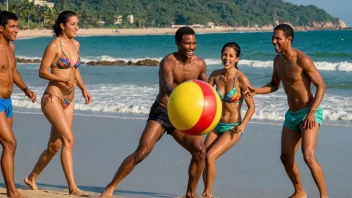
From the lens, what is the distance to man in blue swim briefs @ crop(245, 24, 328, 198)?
279 inches

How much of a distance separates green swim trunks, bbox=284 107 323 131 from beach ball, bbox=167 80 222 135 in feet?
3.40

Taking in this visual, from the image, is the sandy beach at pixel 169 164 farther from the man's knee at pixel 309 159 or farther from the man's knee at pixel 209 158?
the man's knee at pixel 309 159

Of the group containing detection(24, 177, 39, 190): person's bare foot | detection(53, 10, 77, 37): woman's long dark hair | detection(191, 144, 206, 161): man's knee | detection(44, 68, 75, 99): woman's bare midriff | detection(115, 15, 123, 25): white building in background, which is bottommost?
detection(115, 15, 123, 25): white building in background

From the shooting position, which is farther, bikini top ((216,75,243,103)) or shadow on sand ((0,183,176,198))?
shadow on sand ((0,183,176,198))

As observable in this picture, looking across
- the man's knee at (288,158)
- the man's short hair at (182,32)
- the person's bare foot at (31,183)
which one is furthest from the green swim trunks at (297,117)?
the person's bare foot at (31,183)

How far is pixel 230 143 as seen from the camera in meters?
7.68

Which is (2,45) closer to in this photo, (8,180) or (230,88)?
(8,180)

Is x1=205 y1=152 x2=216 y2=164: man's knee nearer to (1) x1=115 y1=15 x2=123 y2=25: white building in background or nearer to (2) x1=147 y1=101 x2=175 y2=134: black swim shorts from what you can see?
(2) x1=147 y1=101 x2=175 y2=134: black swim shorts

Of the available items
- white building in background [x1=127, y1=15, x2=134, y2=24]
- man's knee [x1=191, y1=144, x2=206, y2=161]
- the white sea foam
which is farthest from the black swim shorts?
white building in background [x1=127, y1=15, x2=134, y2=24]

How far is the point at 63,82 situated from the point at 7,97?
0.83 m

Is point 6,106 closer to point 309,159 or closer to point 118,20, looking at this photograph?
point 309,159

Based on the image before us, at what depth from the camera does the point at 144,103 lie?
17.0 meters

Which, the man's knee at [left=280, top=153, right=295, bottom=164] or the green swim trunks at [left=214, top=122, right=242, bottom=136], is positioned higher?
the green swim trunks at [left=214, top=122, right=242, bottom=136]

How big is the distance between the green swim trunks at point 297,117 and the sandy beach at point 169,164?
3.34 feet
